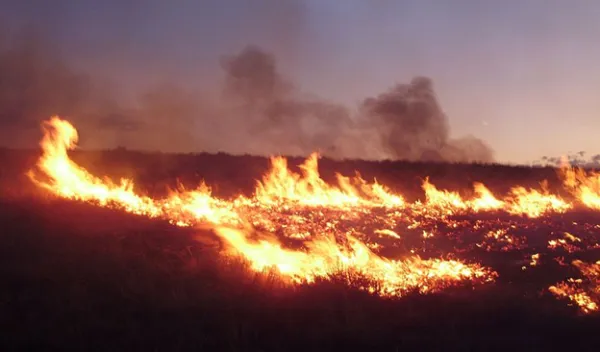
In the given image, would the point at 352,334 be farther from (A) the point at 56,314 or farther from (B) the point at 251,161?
(B) the point at 251,161

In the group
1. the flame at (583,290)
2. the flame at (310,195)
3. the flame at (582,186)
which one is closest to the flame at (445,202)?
the flame at (310,195)

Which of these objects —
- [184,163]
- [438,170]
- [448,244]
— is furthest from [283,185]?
[438,170]

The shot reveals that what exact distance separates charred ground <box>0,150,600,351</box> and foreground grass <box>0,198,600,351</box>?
0.02m

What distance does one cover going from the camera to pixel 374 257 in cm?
1124

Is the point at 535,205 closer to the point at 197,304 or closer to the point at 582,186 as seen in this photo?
the point at 582,186

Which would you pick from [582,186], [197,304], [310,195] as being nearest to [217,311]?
[197,304]

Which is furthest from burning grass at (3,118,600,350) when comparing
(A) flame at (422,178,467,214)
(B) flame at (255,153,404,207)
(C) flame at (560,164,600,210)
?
(C) flame at (560,164,600,210)

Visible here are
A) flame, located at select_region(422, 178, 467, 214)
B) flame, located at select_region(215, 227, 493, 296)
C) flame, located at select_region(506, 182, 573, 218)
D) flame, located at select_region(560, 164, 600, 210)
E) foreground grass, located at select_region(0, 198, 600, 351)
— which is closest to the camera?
foreground grass, located at select_region(0, 198, 600, 351)

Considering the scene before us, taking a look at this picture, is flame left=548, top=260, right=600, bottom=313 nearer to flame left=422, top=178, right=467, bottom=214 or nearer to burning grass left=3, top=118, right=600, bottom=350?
burning grass left=3, top=118, right=600, bottom=350

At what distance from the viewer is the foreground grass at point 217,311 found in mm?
7391

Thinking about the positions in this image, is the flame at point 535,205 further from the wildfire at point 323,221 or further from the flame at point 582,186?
the flame at point 582,186

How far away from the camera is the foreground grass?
7391mm

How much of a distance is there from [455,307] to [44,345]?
5.78 m

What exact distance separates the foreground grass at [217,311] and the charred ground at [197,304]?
0.02 m
